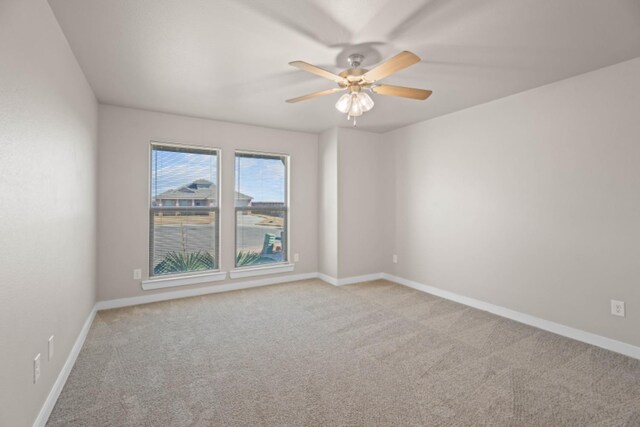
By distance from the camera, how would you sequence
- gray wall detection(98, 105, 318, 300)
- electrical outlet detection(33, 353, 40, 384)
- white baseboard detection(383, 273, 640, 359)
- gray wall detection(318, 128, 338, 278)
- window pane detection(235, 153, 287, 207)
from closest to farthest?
electrical outlet detection(33, 353, 40, 384) < white baseboard detection(383, 273, 640, 359) < gray wall detection(98, 105, 318, 300) < window pane detection(235, 153, 287, 207) < gray wall detection(318, 128, 338, 278)

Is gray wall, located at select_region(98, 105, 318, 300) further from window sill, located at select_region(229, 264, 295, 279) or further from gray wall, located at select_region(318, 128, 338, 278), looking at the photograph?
gray wall, located at select_region(318, 128, 338, 278)

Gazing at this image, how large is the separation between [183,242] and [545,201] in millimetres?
4315

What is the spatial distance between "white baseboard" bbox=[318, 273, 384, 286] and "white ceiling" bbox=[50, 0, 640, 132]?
274 cm

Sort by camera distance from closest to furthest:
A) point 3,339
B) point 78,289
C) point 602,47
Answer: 1. point 3,339
2. point 602,47
3. point 78,289

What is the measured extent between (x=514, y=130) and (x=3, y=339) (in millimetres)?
4248

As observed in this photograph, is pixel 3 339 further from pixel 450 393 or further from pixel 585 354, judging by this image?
pixel 585 354

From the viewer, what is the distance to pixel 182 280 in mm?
4027

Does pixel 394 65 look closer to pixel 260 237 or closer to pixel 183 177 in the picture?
pixel 183 177

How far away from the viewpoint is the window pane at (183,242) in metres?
3.98

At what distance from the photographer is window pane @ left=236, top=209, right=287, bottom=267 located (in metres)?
4.53

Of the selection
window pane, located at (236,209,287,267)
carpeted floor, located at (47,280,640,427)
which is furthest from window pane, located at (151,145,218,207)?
carpeted floor, located at (47,280,640,427)

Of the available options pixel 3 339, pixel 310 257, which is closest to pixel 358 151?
pixel 310 257

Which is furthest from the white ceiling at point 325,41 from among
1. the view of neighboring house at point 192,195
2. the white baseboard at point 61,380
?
the white baseboard at point 61,380

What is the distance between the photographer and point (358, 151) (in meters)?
4.81
